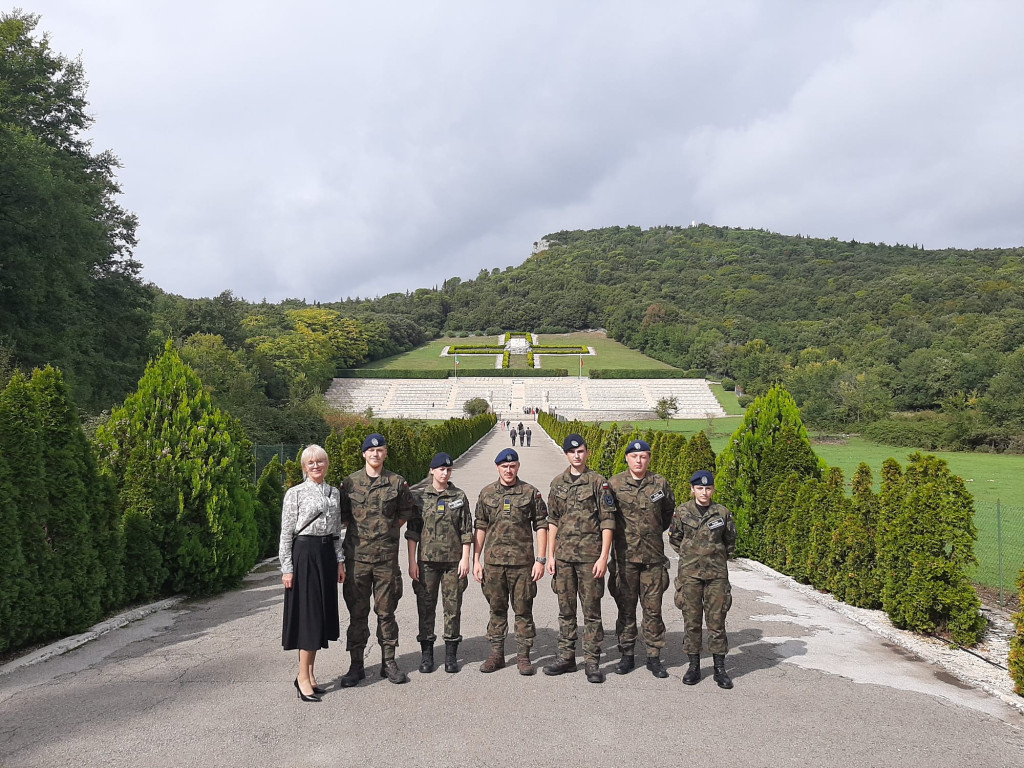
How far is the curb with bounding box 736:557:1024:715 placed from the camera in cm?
447

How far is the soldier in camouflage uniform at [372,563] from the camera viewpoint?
4.57 metres

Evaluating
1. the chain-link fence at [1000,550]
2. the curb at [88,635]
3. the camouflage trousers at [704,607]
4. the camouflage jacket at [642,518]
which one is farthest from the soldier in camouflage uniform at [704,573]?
the curb at [88,635]

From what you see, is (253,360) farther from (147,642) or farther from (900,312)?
(900,312)

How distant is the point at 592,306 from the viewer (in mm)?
145500

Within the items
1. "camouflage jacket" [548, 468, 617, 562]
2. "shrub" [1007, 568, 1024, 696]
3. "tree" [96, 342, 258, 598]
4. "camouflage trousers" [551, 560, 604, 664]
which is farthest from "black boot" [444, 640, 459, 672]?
"shrub" [1007, 568, 1024, 696]

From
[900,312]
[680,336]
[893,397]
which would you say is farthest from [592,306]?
[893,397]

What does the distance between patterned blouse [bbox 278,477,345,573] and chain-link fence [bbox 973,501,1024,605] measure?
23.8 ft

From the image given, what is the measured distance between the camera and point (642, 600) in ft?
16.0

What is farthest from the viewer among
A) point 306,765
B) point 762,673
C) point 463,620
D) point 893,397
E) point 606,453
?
point 893,397

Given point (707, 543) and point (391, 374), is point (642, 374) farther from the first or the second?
point (707, 543)

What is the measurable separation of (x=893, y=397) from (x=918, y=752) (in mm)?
59575

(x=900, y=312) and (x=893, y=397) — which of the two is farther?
(x=900, y=312)

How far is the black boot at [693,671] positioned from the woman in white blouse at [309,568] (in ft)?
8.04

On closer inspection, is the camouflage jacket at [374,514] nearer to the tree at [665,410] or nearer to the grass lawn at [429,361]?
the tree at [665,410]
